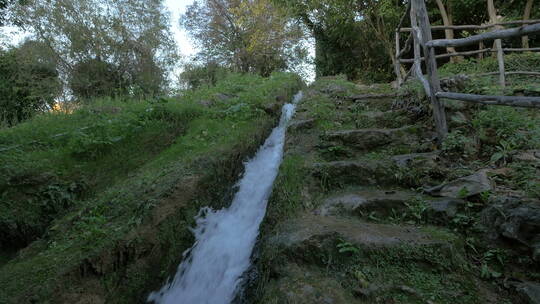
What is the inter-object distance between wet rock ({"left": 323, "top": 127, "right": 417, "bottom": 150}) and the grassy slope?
176 cm

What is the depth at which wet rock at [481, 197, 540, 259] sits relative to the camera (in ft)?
6.55

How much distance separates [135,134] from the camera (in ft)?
15.5

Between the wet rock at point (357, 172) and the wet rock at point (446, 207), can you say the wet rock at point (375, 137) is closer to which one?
the wet rock at point (357, 172)

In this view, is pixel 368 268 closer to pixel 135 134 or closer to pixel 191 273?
pixel 191 273

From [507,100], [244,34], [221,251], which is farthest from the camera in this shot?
[244,34]

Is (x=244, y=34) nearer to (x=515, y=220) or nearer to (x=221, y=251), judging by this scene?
Result: (x=221, y=251)

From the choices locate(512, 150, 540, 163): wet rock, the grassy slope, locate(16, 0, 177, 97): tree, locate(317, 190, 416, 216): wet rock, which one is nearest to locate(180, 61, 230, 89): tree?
locate(16, 0, 177, 97): tree

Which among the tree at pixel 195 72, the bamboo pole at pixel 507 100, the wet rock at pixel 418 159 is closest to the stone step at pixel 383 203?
the wet rock at pixel 418 159

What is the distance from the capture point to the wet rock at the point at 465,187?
99.3 inches

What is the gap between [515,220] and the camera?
208cm

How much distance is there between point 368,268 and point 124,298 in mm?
2144

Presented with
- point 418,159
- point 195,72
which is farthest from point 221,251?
point 195,72

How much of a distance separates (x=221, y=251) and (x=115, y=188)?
1.59 meters

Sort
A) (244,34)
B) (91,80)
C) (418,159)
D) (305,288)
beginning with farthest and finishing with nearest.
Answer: (244,34), (91,80), (418,159), (305,288)
